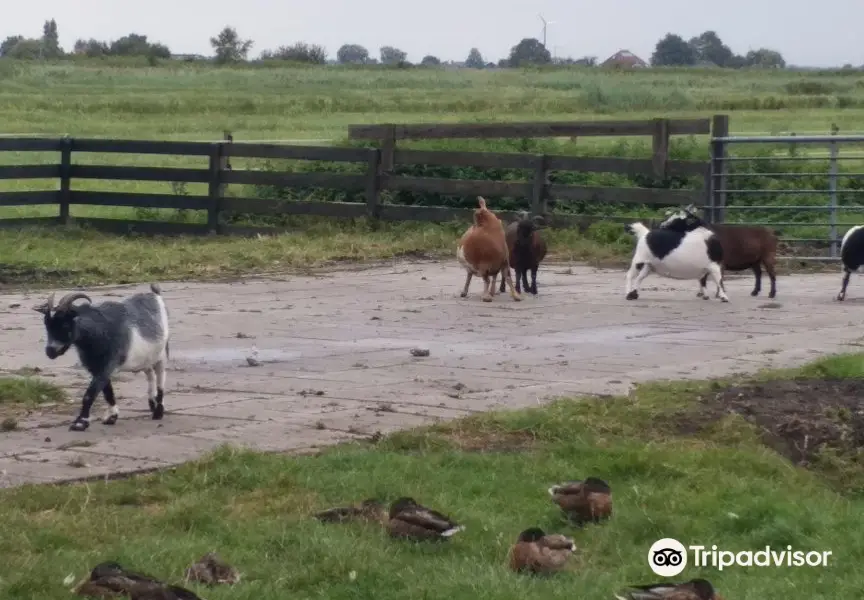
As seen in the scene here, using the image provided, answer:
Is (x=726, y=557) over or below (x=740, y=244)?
below

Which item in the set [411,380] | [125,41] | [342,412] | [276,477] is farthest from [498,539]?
[125,41]

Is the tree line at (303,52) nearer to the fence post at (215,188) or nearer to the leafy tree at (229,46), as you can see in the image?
the leafy tree at (229,46)

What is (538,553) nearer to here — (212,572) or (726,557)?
(726,557)

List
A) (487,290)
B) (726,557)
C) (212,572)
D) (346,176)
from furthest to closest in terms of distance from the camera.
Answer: (346,176) < (487,290) < (726,557) < (212,572)

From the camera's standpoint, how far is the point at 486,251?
580 inches

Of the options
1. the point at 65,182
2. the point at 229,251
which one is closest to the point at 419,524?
the point at 229,251

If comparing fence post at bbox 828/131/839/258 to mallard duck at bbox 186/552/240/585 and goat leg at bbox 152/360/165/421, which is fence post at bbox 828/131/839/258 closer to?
goat leg at bbox 152/360/165/421

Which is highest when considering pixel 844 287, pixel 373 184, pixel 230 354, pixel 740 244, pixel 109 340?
pixel 373 184

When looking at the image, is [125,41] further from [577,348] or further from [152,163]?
[577,348]

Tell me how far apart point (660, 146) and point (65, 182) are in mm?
7892

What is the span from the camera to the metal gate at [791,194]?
18.7 m

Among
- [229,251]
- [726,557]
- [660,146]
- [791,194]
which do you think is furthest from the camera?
[791,194]

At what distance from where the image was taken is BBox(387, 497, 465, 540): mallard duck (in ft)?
20.5

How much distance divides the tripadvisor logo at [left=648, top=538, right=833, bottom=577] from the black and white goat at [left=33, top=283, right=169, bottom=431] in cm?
351
